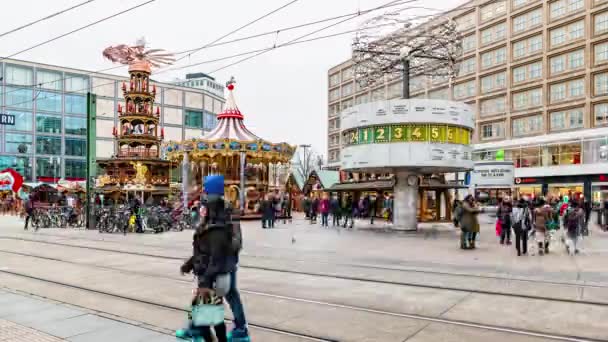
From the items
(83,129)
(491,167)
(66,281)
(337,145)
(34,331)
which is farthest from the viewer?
(337,145)

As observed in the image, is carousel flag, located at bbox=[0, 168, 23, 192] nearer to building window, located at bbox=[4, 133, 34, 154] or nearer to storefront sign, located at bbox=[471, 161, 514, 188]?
storefront sign, located at bbox=[471, 161, 514, 188]

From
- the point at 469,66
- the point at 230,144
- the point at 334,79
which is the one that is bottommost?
the point at 230,144

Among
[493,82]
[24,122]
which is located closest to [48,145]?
[24,122]

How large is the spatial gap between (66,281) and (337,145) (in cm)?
7483

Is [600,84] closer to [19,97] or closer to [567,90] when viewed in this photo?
[567,90]

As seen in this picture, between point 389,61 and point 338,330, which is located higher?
point 389,61

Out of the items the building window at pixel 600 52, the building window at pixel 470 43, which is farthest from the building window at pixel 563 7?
the building window at pixel 470 43

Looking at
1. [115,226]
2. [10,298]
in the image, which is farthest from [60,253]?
[115,226]

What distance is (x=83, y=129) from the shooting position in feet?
249

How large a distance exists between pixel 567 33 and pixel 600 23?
10.5ft

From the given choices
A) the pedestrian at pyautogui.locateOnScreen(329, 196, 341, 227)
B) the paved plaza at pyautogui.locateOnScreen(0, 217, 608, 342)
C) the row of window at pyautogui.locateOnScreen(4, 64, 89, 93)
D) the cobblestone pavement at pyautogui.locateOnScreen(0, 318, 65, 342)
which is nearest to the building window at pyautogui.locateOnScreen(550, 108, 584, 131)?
the pedestrian at pyautogui.locateOnScreen(329, 196, 341, 227)

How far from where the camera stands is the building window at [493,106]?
53875 mm

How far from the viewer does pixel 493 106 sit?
55.1m

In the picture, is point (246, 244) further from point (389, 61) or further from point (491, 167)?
point (491, 167)
